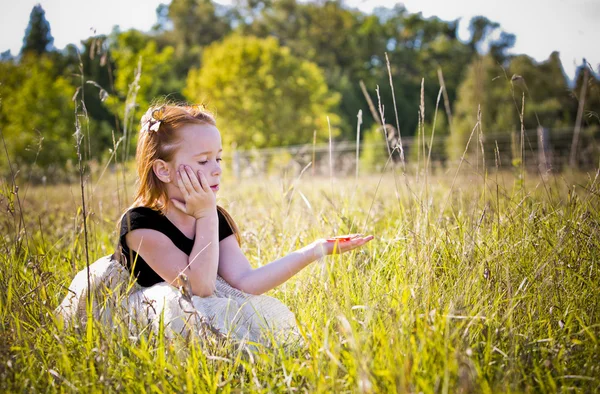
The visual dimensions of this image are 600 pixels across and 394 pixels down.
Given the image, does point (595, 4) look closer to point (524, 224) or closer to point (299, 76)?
point (524, 224)

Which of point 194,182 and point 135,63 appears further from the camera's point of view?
point 135,63

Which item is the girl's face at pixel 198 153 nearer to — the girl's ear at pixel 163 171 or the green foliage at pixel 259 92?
the girl's ear at pixel 163 171

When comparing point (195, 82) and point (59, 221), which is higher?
point (195, 82)

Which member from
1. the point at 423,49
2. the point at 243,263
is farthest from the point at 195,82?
the point at 243,263

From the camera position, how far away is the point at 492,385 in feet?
4.22

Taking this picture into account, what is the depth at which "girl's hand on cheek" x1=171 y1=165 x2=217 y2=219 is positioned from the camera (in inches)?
74.8

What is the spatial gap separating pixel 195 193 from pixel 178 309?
44 cm

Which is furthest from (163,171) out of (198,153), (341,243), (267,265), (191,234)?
(341,243)

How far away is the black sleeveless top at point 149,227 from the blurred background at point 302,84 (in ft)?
0.97

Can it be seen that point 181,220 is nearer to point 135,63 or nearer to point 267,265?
point 267,265

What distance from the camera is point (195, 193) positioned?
1896 millimetres

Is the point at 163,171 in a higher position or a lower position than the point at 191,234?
higher

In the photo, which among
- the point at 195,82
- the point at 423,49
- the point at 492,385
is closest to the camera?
the point at 492,385

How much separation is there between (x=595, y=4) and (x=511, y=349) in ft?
6.55
